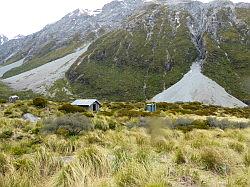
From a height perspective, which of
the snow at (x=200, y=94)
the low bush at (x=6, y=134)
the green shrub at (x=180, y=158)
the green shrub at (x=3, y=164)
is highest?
the green shrub at (x=3, y=164)

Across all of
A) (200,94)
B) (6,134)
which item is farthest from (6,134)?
(200,94)

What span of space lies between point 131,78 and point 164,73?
658 inches

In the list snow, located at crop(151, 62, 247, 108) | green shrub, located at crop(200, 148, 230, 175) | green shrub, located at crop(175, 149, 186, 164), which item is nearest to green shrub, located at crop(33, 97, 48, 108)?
green shrub, located at crop(175, 149, 186, 164)

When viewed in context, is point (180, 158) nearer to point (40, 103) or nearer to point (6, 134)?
point (6, 134)

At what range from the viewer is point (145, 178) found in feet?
22.8

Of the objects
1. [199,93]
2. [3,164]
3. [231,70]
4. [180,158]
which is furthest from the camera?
[231,70]

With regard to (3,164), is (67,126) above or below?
below

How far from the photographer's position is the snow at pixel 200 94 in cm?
13188

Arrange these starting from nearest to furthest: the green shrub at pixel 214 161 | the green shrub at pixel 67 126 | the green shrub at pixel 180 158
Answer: the green shrub at pixel 214 161
the green shrub at pixel 180 158
the green shrub at pixel 67 126

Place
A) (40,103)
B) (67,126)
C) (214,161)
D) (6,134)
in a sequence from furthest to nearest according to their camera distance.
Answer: (40,103)
(67,126)
(6,134)
(214,161)

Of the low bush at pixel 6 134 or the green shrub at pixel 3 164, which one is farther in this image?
the low bush at pixel 6 134

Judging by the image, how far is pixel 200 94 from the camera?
137 metres

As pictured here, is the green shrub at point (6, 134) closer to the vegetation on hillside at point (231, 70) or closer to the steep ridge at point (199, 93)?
the steep ridge at point (199, 93)

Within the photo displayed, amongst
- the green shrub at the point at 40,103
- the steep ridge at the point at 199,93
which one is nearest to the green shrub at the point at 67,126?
the green shrub at the point at 40,103
